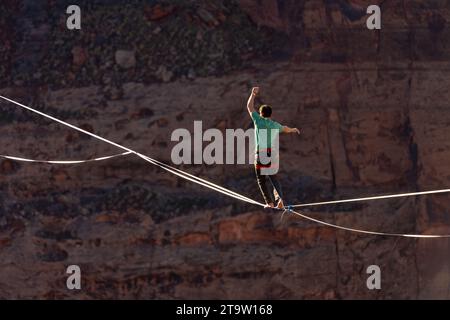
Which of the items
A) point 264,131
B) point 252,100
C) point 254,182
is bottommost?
point 254,182

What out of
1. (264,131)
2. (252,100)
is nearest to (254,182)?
(264,131)

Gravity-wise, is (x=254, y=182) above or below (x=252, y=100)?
below

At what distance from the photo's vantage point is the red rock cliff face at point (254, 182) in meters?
16.8

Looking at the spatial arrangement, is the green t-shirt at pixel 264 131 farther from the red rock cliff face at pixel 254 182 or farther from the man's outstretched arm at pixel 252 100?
the red rock cliff face at pixel 254 182

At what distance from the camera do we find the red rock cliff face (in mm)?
16828

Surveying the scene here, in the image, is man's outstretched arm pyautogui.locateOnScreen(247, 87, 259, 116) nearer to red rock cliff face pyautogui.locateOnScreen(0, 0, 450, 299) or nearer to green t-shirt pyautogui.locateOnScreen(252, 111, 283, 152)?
green t-shirt pyautogui.locateOnScreen(252, 111, 283, 152)

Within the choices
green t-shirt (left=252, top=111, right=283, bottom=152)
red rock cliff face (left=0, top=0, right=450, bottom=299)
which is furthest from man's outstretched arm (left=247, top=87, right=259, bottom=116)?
red rock cliff face (left=0, top=0, right=450, bottom=299)

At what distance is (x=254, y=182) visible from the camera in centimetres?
1677

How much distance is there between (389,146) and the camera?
1727 cm

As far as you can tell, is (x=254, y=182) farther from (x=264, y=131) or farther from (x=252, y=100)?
(x=252, y=100)

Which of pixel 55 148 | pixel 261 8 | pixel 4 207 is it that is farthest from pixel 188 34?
pixel 4 207

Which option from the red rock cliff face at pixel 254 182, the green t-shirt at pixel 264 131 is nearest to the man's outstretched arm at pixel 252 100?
the green t-shirt at pixel 264 131

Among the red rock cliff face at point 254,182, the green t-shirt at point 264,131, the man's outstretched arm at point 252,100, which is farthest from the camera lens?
the red rock cliff face at point 254,182

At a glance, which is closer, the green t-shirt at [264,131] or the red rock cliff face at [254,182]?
the green t-shirt at [264,131]
